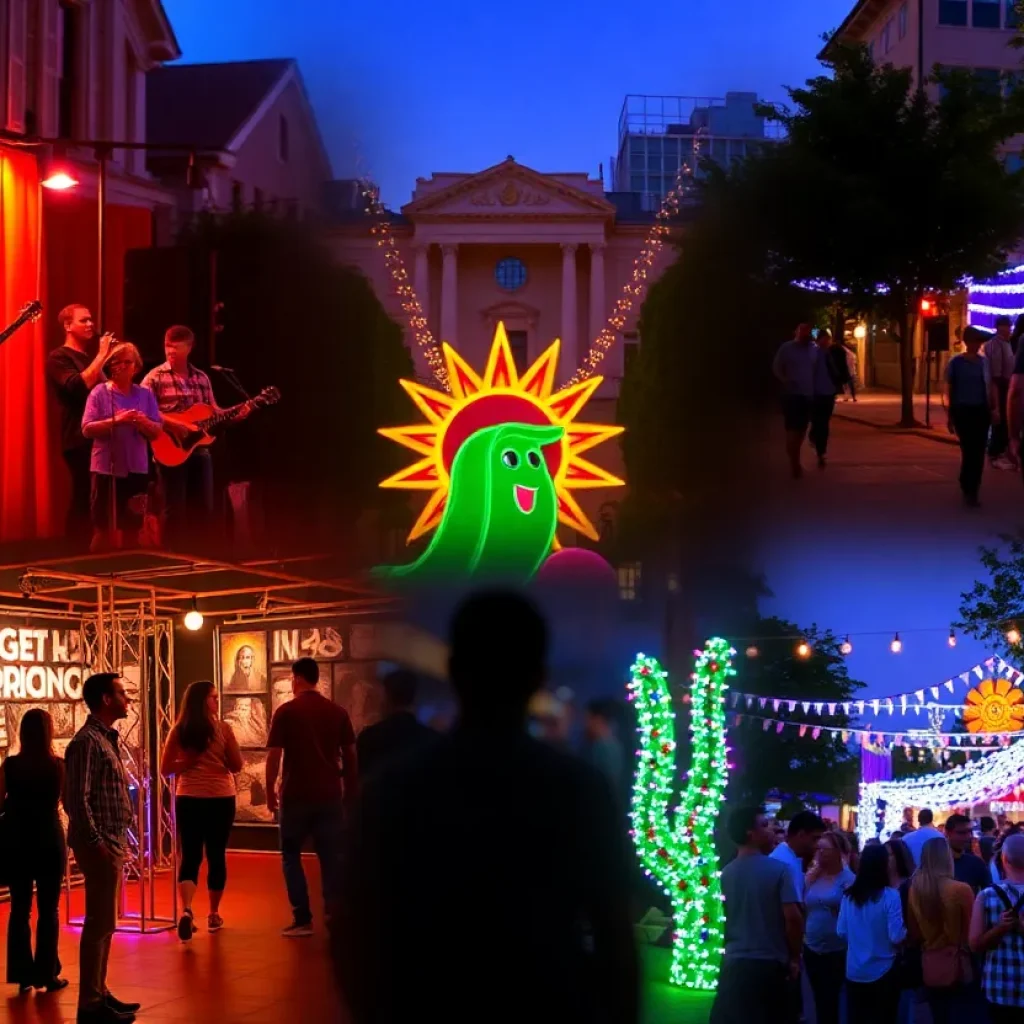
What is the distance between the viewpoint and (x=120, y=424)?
7.01 metres

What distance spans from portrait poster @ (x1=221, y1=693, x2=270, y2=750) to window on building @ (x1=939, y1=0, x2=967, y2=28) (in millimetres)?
8305

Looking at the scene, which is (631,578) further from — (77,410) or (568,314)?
(77,410)

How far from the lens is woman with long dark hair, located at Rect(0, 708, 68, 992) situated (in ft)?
20.0

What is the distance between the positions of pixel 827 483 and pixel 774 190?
1346mm

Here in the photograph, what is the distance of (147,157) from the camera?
8.37m

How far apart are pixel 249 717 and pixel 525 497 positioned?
518 centimetres

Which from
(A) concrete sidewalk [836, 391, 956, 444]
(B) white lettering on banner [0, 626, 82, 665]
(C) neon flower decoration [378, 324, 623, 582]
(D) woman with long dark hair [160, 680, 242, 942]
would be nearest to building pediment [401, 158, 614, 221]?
(C) neon flower decoration [378, 324, 623, 582]

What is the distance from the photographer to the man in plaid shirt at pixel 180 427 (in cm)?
726

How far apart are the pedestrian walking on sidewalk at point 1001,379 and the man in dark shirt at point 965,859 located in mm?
1890

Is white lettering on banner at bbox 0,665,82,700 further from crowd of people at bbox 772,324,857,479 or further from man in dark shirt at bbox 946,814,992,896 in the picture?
man in dark shirt at bbox 946,814,992,896

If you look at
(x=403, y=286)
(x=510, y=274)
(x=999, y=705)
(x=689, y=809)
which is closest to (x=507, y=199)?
(x=510, y=274)

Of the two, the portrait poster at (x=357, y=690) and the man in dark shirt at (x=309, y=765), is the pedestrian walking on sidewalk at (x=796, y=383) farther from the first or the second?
the portrait poster at (x=357, y=690)

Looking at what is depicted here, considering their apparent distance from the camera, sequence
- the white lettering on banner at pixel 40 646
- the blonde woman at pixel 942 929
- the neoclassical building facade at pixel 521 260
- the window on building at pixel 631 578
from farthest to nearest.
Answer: the white lettering on banner at pixel 40 646, the window on building at pixel 631 578, the neoclassical building facade at pixel 521 260, the blonde woman at pixel 942 929

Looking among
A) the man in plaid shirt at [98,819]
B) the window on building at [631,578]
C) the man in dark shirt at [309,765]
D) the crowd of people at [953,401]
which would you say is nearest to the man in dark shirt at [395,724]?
the man in plaid shirt at [98,819]
